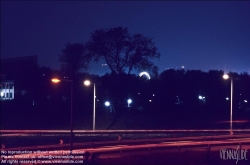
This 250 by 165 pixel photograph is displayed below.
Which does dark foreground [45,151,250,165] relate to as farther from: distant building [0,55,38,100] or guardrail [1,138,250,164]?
distant building [0,55,38,100]

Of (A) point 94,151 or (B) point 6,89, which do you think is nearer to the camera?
(A) point 94,151

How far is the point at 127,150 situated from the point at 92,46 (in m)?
40.3

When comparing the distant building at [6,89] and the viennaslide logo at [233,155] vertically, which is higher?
the distant building at [6,89]

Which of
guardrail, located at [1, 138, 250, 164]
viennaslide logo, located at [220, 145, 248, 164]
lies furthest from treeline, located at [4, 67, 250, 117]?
viennaslide logo, located at [220, 145, 248, 164]

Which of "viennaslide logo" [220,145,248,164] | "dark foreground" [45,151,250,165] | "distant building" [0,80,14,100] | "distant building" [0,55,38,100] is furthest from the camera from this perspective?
"distant building" [0,80,14,100]

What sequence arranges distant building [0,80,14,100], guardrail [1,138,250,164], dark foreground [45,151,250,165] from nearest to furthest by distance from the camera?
guardrail [1,138,250,164]
dark foreground [45,151,250,165]
distant building [0,80,14,100]

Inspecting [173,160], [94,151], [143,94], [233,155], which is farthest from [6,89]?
[173,160]

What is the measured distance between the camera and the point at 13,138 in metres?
41.1

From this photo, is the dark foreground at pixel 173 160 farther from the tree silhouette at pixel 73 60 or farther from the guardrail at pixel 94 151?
the tree silhouette at pixel 73 60

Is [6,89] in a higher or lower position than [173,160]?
higher

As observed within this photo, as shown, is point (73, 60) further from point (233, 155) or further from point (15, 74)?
point (233, 155)

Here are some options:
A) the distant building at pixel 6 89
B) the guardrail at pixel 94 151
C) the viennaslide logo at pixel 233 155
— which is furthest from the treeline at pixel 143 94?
the viennaslide logo at pixel 233 155

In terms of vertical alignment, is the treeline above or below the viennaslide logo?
above

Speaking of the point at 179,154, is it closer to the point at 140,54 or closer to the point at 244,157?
the point at 244,157
